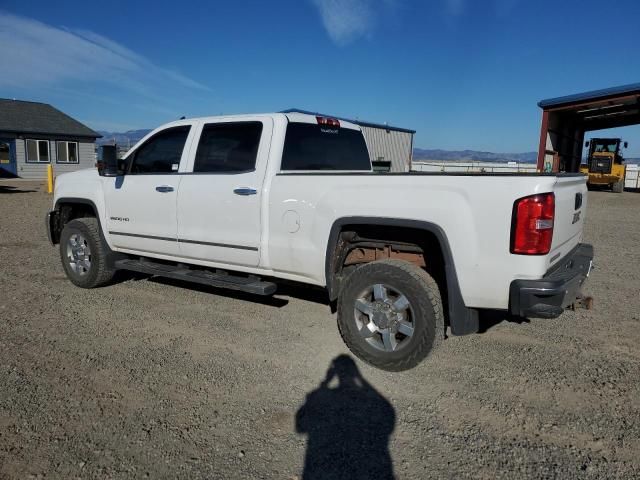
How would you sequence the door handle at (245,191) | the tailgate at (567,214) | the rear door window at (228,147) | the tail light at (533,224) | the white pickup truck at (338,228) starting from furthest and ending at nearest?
the rear door window at (228,147) < the door handle at (245,191) < the tailgate at (567,214) < the white pickup truck at (338,228) < the tail light at (533,224)

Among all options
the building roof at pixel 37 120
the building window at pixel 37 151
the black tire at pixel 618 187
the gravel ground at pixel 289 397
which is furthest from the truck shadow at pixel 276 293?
the black tire at pixel 618 187

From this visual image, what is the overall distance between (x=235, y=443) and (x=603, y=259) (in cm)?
783

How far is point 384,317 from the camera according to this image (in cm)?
411

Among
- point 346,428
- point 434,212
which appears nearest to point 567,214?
point 434,212

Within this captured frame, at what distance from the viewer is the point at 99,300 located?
594 centimetres

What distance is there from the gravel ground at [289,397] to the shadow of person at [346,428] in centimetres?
1

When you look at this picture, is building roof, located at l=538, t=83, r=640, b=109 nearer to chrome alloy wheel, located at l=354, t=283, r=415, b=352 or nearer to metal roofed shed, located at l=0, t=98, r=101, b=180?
chrome alloy wheel, located at l=354, t=283, r=415, b=352

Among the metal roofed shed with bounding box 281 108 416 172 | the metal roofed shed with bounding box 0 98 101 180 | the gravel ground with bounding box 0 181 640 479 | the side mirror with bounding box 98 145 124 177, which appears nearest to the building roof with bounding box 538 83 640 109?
the metal roofed shed with bounding box 281 108 416 172

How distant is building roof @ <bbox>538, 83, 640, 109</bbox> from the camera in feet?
66.7

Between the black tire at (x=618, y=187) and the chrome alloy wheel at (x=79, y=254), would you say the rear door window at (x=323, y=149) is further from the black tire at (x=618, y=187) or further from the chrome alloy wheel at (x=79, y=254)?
the black tire at (x=618, y=187)

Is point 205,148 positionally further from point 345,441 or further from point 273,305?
point 345,441

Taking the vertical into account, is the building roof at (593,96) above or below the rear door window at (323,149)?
above

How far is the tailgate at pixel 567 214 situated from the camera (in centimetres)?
365

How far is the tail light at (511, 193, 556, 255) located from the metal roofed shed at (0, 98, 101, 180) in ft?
104
